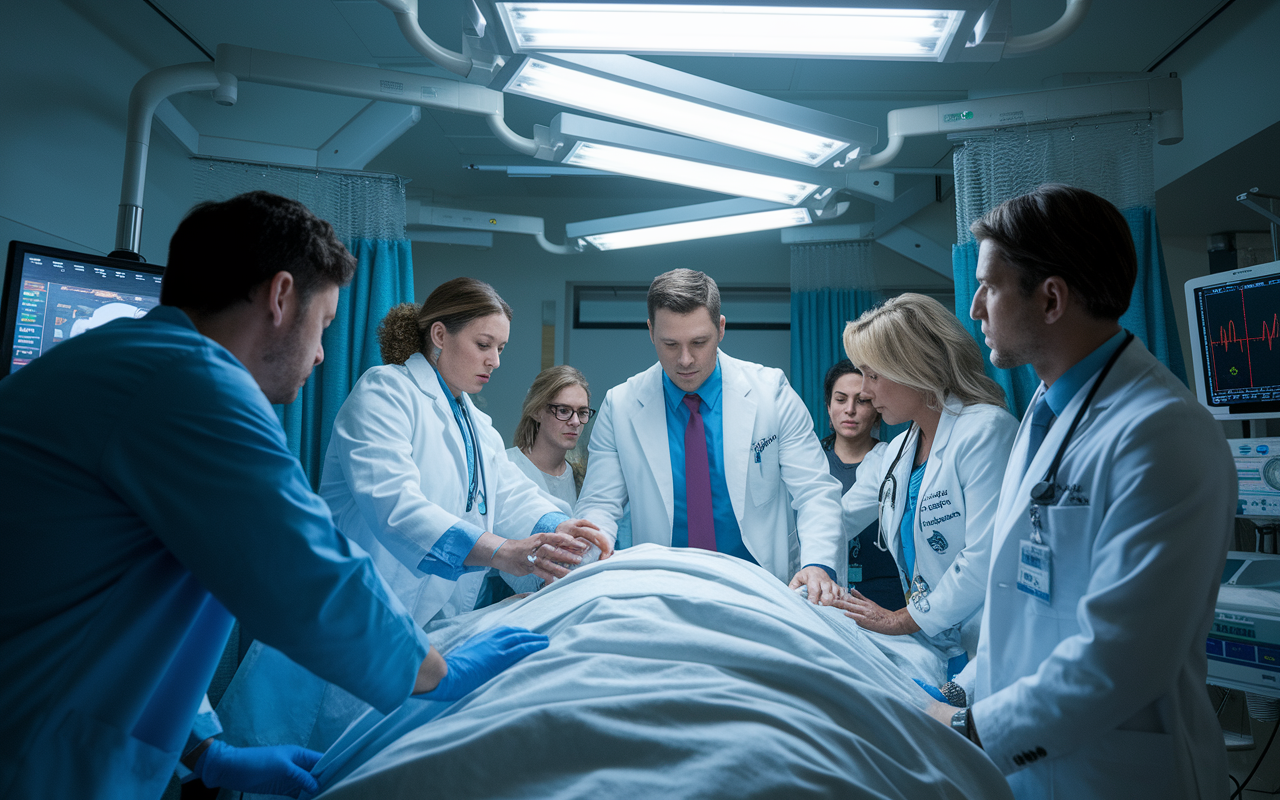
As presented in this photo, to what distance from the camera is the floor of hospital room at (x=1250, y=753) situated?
254 centimetres

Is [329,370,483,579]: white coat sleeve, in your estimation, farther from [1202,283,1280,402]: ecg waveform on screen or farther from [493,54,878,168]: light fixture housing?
[1202,283,1280,402]: ecg waveform on screen

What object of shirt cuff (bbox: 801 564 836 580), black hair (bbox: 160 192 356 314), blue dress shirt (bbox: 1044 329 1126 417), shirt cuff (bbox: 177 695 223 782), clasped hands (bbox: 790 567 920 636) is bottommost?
shirt cuff (bbox: 177 695 223 782)

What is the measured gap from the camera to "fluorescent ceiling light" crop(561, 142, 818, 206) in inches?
104

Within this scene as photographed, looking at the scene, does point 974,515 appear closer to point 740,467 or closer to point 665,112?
point 740,467

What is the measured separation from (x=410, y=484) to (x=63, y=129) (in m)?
2.15

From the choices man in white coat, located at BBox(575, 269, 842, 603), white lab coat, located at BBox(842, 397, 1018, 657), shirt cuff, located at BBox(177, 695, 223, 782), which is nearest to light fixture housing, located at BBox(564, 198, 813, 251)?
man in white coat, located at BBox(575, 269, 842, 603)

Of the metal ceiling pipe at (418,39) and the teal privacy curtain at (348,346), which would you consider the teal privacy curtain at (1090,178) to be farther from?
the teal privacy curtain at (348,346)

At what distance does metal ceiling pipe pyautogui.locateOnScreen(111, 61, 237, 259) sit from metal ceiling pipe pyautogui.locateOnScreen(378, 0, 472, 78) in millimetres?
734

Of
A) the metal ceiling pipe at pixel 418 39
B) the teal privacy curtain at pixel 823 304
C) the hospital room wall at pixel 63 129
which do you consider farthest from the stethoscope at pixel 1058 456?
Result: the teal privacy curtain at pixel 823 304

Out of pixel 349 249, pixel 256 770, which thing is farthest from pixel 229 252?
pixel 349 249

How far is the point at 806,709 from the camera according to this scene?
1.00 meters

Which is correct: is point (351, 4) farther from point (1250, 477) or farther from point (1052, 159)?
point (1250, 477)

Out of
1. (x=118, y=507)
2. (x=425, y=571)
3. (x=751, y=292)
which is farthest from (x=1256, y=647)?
(x=751, y=292)

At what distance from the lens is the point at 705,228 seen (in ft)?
12.6
